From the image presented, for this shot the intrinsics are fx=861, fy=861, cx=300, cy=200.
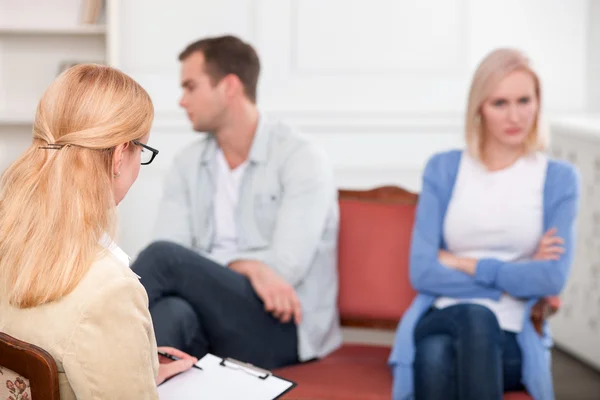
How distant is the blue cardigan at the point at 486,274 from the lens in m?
2.25

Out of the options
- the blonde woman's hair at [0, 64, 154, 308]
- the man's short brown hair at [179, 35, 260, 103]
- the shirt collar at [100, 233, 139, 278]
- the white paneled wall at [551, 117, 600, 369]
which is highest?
the man's short brown hair at [179, 35, 260, 103]

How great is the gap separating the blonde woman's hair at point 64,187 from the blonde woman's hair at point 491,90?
1.41 m

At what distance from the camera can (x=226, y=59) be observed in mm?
2770

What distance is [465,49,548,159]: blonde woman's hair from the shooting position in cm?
247

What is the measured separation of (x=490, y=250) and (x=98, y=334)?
1.49 metres

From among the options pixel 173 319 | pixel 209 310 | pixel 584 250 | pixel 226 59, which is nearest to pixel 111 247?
pixel 173 319

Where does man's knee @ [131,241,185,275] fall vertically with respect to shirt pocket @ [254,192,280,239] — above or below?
below

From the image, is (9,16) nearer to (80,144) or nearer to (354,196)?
(354,196)

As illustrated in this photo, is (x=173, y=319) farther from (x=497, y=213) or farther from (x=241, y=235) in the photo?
(x=497, y=213)

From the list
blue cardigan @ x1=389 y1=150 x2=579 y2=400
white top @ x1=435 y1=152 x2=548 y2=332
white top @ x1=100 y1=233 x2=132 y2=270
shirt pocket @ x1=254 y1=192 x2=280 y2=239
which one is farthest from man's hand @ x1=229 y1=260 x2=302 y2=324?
white top @ x1=100 y1=233 x2=132 y2=270

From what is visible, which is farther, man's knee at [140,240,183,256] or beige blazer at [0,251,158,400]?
man's knee at [140,240,183,256]

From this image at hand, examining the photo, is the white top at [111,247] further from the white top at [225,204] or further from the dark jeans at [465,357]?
the white top at [225,204]

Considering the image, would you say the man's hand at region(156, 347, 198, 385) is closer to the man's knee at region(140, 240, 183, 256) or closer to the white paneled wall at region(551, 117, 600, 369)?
the man's knee at region(140, 240, 183, 256)

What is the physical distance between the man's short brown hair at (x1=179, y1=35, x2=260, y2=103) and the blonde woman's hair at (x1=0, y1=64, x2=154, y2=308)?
4.74 feet
